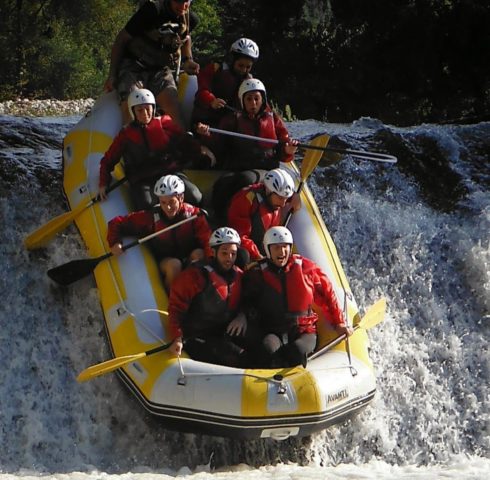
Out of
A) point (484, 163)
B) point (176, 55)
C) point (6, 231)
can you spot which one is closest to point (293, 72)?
point (484, 163)

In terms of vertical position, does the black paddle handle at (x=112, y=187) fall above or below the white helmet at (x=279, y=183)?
below

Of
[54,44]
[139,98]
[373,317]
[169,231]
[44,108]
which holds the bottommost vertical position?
[54,44]

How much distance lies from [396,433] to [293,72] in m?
8.36

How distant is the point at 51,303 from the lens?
296 inches

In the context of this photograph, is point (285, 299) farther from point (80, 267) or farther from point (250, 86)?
point (250, 86)

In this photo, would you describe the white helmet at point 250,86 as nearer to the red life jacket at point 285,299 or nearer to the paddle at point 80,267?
the paddle at point 80,267

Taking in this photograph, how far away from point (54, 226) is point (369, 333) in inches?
97.6

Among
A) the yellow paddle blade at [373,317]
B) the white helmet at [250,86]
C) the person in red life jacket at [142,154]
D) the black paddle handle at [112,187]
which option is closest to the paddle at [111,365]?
the yellow paddle blade at [373,317]

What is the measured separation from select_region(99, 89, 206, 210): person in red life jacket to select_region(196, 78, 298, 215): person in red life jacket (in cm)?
25

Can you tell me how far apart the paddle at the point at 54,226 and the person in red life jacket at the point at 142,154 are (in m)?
0.08

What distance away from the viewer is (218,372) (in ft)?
20.2

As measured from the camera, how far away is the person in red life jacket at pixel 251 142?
777cm

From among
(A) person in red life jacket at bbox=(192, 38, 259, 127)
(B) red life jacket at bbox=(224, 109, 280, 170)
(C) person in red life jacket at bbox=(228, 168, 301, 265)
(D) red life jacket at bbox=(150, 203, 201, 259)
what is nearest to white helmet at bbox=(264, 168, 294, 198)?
(C) person in red life jacket at bbox=(228, 168, 301, 265)

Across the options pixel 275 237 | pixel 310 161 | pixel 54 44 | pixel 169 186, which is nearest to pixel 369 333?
pixel 310 161
